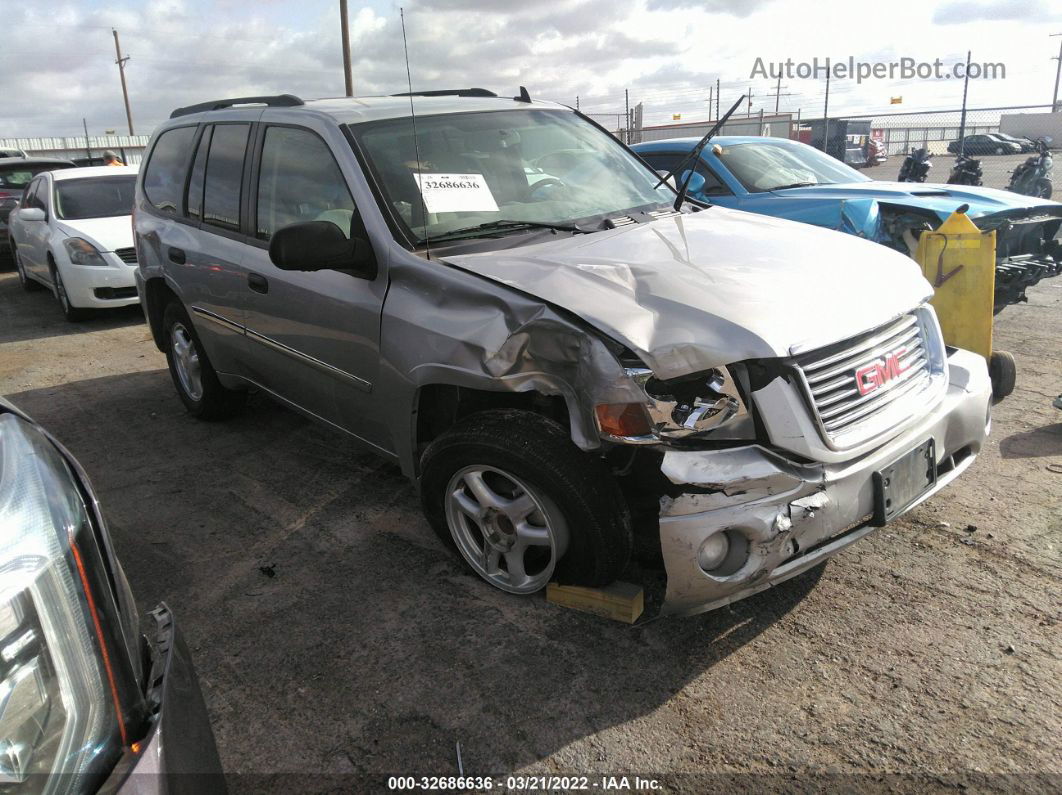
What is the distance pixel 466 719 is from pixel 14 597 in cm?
159

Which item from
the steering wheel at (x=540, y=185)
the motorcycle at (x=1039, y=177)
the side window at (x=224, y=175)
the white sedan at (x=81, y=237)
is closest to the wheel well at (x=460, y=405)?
the steering wheel at (x=540, y=185)

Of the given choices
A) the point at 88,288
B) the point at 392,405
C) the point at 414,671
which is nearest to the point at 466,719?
the point at 414,671

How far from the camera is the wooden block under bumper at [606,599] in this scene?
9.16ft

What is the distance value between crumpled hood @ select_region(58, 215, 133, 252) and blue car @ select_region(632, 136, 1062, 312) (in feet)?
19.5

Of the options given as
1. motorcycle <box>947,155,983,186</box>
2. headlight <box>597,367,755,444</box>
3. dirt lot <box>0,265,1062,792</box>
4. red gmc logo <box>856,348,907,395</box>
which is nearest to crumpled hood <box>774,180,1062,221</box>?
dirt lot <box>0,265,1062,792</box>

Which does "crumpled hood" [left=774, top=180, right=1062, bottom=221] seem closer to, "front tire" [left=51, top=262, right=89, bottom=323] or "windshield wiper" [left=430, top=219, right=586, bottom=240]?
"windshield wiper" [left=430, top=219, right=586, bottom=240]

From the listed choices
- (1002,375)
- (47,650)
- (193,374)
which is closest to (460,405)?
(47,650)

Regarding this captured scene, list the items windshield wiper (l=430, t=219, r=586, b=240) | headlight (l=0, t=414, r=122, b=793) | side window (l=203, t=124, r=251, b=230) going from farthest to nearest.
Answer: side window (l=203, t=124, r=251, b=230)
windshield wiper (l=430, t=219, r=586, b=240)
headlight (l=0, t=414, r=122, b=793)

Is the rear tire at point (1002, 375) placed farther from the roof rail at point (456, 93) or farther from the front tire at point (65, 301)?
the front tire at point (65, 301)

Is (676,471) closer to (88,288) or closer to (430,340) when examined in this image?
(430,340)

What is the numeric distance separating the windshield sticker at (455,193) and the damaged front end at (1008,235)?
12.5 ft

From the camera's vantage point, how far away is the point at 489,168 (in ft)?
11.6

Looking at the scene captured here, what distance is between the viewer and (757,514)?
2385mm

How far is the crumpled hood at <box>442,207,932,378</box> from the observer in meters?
2.44
